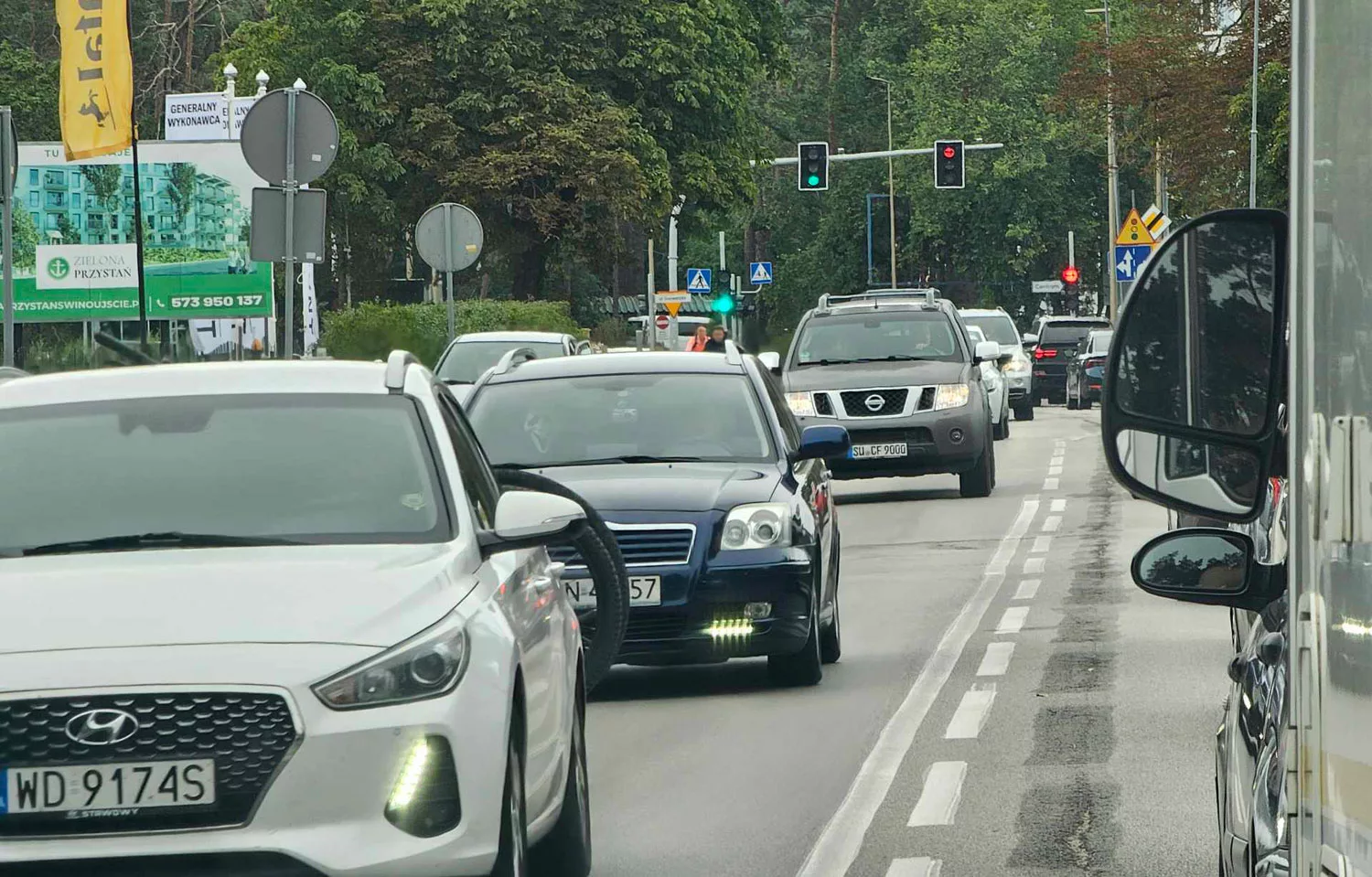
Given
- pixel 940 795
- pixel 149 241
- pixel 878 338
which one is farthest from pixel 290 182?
pixel 149 241

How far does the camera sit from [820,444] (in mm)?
12445

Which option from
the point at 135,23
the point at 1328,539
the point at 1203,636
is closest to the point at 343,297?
the point at 135,23

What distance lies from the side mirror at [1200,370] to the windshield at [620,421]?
8.41m

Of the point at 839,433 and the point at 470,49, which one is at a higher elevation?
the point at 470,49

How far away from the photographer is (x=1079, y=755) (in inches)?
367

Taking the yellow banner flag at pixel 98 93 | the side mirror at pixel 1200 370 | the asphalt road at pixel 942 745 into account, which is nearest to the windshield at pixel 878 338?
the asphalt road at pixel 942 745

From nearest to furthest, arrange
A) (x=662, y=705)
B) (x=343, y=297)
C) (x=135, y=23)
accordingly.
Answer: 1. (x=662, y=705)
2. (x=343, y=297)
3. (x=135, y=23)

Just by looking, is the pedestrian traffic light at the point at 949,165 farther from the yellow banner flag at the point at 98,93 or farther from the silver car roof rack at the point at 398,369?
the silver car roof rack at the point at 398,369

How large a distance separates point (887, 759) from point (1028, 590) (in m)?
6.65

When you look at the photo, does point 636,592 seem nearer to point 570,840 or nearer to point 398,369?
point 570,840

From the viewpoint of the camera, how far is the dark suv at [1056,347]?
5197 centimetres

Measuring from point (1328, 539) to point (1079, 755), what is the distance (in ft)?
21.2

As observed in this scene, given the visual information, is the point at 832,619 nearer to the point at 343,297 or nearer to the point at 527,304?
the point at 527,304

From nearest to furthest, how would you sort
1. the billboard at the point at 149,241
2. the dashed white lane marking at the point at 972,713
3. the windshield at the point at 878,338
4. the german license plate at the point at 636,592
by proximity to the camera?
the dashed white lane marking at the point at 972,713 → the german license plate at the point at 636,592 → the windshield at the point at 878,338 → the billboard at the point at 149,241
